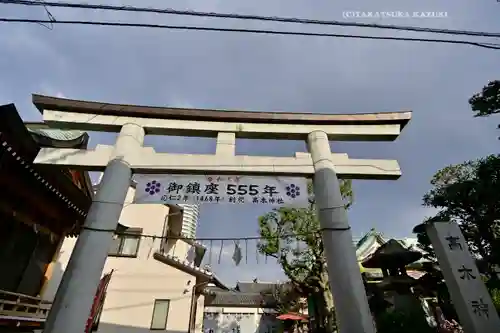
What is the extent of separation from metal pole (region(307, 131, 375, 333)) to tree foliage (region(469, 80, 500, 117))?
7420mm

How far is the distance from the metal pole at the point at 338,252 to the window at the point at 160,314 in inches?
443

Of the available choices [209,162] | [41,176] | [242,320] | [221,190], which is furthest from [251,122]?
[242,320]

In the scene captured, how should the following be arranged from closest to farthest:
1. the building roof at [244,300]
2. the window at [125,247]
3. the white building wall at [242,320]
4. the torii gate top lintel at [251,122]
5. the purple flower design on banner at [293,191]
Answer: the purple flower design on banner at [293,191]
the torii gate top lintel at [251,122]
the window at [125,247]
the white building wall at [242,320]
the building roof at [244,300]

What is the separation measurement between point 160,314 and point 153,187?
33.8 ft

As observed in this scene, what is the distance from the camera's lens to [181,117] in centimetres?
708

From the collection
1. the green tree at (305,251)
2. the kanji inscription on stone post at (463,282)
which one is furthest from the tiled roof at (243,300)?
the kanji inscription on stone post at (463,282)

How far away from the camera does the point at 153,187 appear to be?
6332 millimetres

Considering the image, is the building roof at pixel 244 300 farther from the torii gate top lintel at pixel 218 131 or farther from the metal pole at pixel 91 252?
the metal pole at pixel 91 252

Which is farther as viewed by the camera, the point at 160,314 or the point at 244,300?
the point at 244,300

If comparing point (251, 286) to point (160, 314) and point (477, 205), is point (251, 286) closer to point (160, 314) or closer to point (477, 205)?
point (160, 314)

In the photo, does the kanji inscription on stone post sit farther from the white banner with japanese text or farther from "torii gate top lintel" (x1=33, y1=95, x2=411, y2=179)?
the white banner with japanese text

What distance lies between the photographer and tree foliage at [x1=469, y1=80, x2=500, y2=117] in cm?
1013

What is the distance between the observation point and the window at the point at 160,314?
44.9 feet

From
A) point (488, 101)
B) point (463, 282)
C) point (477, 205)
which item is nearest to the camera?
point (463, 282)
